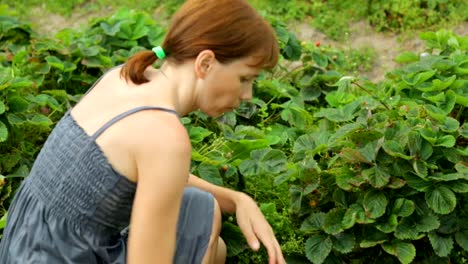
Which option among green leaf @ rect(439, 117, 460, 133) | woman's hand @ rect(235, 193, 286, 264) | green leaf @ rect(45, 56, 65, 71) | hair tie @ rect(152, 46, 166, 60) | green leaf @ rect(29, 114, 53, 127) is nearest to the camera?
hair tie @ rect(152, 46, 166, 60)

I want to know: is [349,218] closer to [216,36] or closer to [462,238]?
→ [462,238]

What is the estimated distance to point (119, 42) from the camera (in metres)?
4.77

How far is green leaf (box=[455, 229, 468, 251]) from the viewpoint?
318 cm

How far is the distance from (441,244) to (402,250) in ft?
0.47

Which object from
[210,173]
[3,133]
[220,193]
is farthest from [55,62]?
[220,193]

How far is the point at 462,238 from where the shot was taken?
320cm

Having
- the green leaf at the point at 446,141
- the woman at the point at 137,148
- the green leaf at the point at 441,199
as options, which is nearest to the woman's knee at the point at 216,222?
the woman at the point at 137,148

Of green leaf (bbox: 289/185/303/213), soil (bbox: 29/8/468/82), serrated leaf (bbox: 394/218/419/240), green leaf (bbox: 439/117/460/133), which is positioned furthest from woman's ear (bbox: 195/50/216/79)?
soil (bbox: 29/8/468/82)

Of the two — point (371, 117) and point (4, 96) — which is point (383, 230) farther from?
point (4, 96)

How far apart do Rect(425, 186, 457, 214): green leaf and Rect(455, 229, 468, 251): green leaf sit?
0.15 meters

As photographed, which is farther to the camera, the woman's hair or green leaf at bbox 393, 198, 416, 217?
green leaf at bbox 393, 198, 416, 217

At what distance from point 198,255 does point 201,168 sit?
0.70 meters

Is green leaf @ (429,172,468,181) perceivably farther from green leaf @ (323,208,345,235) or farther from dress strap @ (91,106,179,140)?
dress strap @ (91,106,179,140)

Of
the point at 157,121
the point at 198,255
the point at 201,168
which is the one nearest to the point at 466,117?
the point at 201,168
